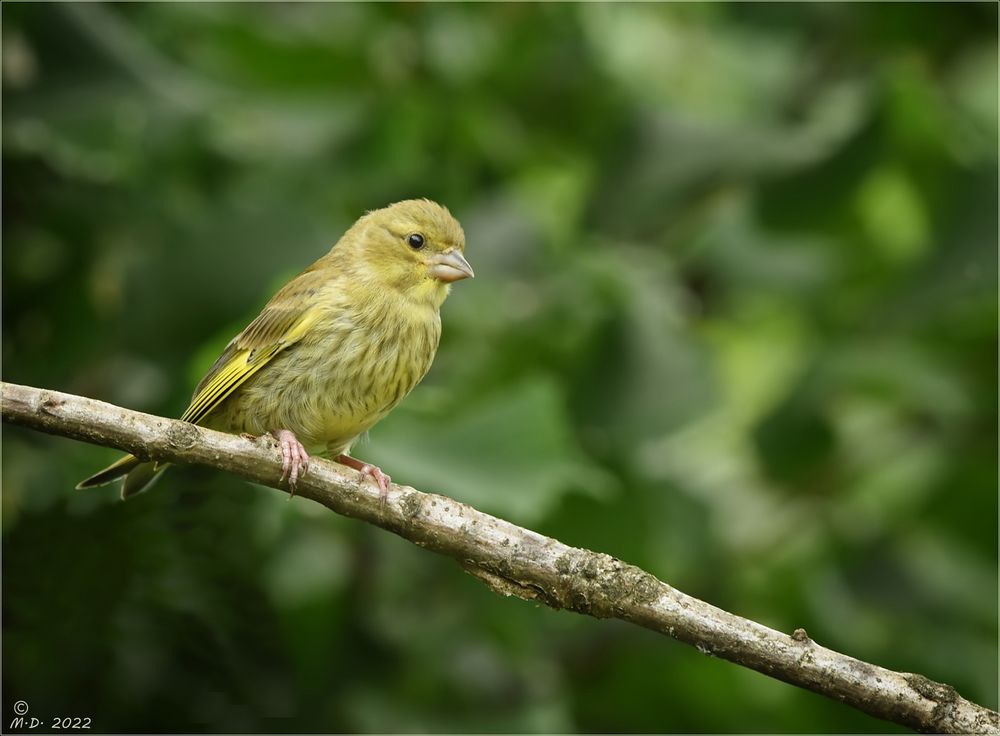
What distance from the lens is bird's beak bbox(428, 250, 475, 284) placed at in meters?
4.51

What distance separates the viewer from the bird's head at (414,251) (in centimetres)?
447

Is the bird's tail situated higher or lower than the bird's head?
lower

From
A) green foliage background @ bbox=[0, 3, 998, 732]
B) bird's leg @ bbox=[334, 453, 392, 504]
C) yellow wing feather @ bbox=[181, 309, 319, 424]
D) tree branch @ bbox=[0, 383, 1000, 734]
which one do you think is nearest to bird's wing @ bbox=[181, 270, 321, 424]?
yellow wing feather @ bbox=[181, 309, 319, 424]

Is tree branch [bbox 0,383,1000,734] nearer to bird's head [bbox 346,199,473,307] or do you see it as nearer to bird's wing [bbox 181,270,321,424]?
bird's wing [bbox 181,270,321,424]

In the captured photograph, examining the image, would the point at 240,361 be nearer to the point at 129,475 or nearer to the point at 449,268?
the point at 129,475

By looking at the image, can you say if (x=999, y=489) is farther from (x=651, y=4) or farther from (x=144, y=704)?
(x=144, y=704)

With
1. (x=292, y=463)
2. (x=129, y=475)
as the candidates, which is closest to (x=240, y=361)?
(x=129, y=475)

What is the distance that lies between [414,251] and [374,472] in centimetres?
113

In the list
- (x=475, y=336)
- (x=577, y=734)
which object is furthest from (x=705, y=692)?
(x=475, y=336)

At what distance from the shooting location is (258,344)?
169 inches

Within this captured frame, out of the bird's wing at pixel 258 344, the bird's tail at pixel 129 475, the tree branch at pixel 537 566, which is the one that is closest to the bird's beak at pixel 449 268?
the bird's wing at pixel 258 344

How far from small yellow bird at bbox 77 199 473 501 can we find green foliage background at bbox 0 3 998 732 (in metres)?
0.22

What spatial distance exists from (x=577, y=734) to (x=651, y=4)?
11.4 feet

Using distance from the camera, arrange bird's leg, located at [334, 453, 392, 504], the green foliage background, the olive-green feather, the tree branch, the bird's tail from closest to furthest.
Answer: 1. the tree branch
2. bird's leg, located at [334, 453, 392, 504]
3. the bird's tail
4. the olive-green feather
5. the green foliage background
